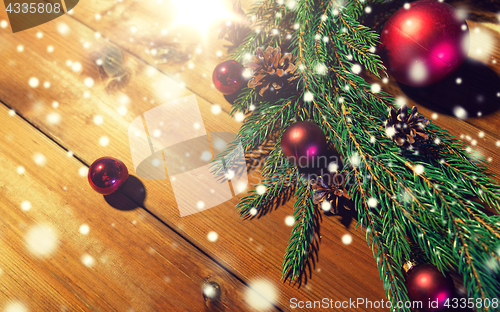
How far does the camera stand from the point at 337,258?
0.64 meters

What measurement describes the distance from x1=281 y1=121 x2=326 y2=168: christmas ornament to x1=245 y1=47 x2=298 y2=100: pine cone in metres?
0.13

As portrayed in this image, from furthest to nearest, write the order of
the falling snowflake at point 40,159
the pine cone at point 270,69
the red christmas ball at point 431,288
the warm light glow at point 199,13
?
the warm light glow at point 199,13
the falling snowflake at point 40,159
the pine cone at point 270,69
the red christmas ball at point 431,288

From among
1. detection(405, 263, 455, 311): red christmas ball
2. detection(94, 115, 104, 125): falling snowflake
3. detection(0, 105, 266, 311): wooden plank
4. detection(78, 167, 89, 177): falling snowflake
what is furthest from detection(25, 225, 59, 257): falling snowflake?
detection(405, 263, 455, 311): red christmas ball

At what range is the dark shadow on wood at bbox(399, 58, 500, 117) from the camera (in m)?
0.74

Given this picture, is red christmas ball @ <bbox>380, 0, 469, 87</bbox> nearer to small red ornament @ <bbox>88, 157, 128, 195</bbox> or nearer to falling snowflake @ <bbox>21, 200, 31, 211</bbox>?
small red ornament @ <bbox>88, 157, 128, 195</bbox>

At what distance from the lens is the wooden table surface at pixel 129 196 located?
63cm

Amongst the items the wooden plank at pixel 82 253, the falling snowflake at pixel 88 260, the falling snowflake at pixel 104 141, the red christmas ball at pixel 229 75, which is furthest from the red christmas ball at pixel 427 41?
the falling snowflake at pixel 88 260

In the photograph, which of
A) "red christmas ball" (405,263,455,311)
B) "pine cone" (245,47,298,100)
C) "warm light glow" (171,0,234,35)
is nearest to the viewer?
"red christmas ball" (405,263,455,311)

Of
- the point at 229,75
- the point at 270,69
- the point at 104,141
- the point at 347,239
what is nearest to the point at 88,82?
the point at 104,141

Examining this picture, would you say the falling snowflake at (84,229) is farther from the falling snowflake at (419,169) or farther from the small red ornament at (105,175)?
the falling snowflake at (419,169)

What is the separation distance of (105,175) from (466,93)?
97 cm

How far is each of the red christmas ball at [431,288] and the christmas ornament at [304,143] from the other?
306 millimetres

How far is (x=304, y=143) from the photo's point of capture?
22.3 inches

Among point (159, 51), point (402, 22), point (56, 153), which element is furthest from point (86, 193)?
point (402, 22)
